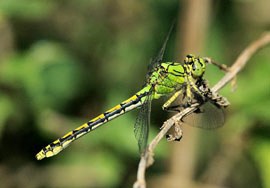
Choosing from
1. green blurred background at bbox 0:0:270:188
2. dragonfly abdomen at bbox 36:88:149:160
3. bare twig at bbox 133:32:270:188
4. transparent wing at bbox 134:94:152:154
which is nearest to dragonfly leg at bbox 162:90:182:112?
transparent wing at bbox 134:94:152:154

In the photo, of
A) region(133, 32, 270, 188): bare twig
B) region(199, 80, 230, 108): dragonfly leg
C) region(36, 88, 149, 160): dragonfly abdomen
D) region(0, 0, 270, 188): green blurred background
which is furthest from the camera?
region(0, 0, 270, 188): green blurred background

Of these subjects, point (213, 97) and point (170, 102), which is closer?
point (213, 97)

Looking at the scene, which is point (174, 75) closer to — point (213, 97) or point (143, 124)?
point (143, 124)

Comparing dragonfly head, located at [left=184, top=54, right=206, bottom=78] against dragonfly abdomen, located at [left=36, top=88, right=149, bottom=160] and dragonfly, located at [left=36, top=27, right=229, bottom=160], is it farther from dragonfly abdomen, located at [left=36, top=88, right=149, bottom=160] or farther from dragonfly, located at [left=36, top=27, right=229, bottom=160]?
dragonfly abdomen, located at [left=36, top=88, right=149, bottom=160]

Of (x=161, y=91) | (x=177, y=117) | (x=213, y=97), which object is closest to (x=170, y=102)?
(x=161, y=91)

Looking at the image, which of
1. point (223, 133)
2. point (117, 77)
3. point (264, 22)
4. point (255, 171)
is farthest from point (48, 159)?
point (264, 22)

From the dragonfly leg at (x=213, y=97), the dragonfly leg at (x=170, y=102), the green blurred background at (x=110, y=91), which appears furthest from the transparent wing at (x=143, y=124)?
the green blurred background at (x=110, y=91)

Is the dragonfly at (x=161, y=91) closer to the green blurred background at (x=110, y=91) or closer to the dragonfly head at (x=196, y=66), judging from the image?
the dragonfly head at (x=196, y=66)
